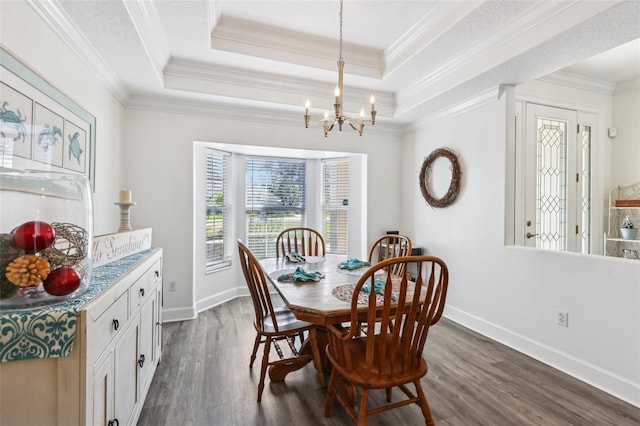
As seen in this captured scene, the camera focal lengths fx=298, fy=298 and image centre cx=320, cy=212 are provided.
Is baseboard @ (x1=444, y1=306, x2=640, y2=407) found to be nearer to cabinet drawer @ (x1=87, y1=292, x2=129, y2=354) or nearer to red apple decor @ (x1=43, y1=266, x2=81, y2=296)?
cabinet drawer @ (x1=87, y1=292, x2=129, y2=354)

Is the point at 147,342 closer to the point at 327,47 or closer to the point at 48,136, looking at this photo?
the point at 48,136

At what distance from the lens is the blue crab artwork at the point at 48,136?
5.28 ft

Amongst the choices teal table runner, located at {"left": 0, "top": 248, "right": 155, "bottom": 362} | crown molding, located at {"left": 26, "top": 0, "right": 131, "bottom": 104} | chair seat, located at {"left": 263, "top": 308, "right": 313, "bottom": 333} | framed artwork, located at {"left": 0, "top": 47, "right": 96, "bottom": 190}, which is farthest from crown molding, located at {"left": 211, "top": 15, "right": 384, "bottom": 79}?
teal table runner, located at {"left": 0, "top": 248, "right": 155, "bottom": 362}

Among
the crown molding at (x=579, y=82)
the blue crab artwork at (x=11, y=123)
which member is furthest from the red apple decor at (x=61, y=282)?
the crown molding at (x=579, y=82)

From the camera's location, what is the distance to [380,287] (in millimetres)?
1867

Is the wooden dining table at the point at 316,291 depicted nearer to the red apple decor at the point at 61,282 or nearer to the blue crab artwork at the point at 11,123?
the red apple decor at the point at 61,282

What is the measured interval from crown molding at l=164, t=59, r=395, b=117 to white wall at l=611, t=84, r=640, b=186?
2.92 meters

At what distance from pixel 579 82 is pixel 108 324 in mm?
4929

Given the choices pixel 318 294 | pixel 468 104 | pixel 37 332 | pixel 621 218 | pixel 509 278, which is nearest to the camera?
pixel 37 332

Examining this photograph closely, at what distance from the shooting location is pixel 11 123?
1368 millimetres

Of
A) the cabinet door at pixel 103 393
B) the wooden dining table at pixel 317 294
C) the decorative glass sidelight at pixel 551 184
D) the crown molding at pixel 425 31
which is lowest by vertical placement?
the cabinet door at pixel 103 393

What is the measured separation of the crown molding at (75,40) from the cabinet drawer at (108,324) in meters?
1.63

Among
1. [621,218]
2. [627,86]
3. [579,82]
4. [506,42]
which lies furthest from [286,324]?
[627,86]

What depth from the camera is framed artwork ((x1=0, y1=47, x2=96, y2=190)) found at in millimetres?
1343
